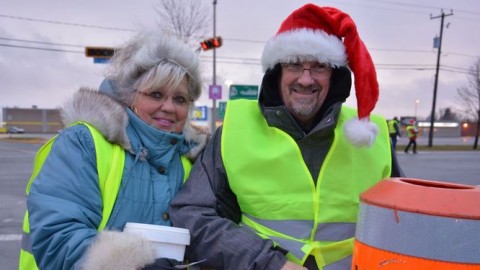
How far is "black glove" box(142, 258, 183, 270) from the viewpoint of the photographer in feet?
5.19

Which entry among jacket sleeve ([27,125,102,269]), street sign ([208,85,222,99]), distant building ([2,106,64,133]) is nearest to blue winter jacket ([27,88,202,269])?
jacket sleeve ([27,125,102,269])

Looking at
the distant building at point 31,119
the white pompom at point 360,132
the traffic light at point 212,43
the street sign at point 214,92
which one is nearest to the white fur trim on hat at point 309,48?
the white pompom at point 360,132

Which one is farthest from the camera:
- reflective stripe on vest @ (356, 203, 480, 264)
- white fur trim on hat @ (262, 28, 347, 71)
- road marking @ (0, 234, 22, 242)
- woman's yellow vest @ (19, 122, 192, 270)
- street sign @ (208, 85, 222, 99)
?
street sign @ (208, 85, 222, 99)

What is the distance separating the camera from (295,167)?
1.98 metres

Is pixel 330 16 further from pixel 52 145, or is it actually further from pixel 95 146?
pixel 52 145

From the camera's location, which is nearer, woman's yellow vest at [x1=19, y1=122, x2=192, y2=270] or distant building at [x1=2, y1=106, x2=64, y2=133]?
woman's yellow vest at [x1=19, y1=122, x2=192, y2=270]

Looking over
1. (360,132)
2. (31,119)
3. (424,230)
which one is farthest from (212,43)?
(31,119)

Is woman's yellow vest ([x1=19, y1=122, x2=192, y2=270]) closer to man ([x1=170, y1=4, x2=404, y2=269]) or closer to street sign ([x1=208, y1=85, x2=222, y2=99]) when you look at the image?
man ([x1=170, y1=4, x2=404, y2=269])

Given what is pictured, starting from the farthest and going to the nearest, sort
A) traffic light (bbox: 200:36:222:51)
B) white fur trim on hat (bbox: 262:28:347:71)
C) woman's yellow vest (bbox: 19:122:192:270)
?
1. traffic light (bbox: 200:36:222:51)
2. white fur trim on hat (bbox: 262:28:347:71)
3. woman's yellow vest (bbox: 19:122:192:270)

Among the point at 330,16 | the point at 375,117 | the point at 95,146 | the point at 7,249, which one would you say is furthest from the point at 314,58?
the point at 7,249

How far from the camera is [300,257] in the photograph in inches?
75.7

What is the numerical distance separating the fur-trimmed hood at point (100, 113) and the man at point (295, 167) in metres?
0.38

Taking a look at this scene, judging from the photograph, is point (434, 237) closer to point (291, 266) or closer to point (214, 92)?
point (291, 266)

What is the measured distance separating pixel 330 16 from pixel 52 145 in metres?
1.41
